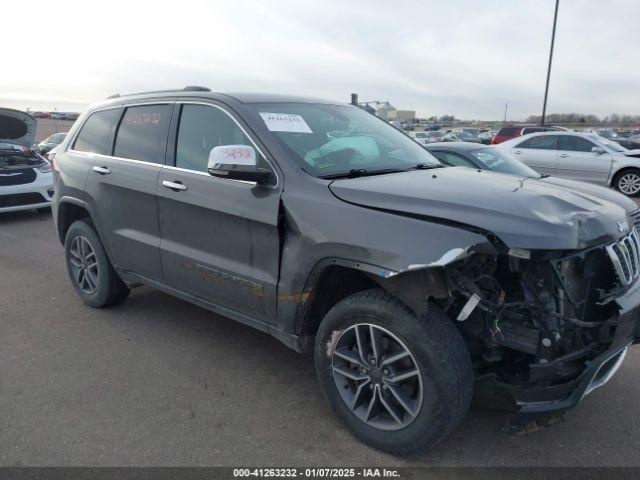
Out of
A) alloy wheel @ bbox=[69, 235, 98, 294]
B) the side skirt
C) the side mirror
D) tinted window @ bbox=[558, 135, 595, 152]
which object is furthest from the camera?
tinted window @ bbox=[558, 135, 595, 152]

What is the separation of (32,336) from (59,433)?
1581 millimetres

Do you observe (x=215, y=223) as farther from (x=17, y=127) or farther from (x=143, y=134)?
(x=17, y=127)

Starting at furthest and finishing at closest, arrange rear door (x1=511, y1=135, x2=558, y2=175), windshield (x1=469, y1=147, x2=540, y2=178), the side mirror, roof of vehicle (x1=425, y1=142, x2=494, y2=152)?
rear door (x1=511, y1=135, x2=558, y2=175)
roof of vehicle (x1=425, y1=142, x2=494, y2=152)
windshield (x1=469, y1=147, x2=540, y2=178)
the side mirror

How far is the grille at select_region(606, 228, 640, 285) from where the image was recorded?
2.53 metres

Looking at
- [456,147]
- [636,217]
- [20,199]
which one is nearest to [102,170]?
[636,217]

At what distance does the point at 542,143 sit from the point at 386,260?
11.6 m

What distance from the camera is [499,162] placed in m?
6.64

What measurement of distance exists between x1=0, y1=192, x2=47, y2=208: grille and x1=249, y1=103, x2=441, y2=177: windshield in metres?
7.36

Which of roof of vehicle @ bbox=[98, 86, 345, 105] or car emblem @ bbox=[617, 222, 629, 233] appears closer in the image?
car emblem @ bbox=[617, 222, 629, 233]

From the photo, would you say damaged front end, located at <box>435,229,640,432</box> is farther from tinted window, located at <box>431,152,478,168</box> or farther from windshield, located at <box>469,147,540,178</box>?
tinted window, located at <box>431,152,478,168</box>

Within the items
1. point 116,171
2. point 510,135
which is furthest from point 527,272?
point 510,135

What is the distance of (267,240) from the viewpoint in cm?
304

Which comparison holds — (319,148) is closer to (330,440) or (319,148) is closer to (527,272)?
(527,272)

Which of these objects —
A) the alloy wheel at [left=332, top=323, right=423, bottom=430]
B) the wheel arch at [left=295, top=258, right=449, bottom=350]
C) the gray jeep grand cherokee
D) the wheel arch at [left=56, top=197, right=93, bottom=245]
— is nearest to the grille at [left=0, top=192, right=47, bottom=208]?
the wheel arch at [left=56, top=197, right=93, bottom=245]
